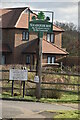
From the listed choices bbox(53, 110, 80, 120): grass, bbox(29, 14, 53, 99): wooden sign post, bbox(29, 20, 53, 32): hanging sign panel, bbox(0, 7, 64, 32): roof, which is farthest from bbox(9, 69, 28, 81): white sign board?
bbox(0, 7, 64, 32): roof

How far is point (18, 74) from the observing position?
13.9m

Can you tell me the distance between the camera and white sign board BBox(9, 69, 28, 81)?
1383 centimetres

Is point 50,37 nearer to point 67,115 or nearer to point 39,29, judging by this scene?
point 39,29

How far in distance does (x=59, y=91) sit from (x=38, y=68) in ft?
4.52

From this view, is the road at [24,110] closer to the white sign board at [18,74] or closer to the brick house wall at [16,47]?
the white sign board at [18,74]

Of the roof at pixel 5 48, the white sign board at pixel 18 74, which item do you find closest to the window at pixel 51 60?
the roof at pixel 5 48

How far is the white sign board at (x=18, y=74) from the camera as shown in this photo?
13.8 m

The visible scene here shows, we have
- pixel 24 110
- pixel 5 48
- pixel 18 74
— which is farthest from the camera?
pixel 5 48

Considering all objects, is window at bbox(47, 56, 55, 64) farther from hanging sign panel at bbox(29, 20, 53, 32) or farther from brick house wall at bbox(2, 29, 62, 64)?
hanging sign panel at bbox(29, 20, 53, 32)

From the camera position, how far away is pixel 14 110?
10.3 m

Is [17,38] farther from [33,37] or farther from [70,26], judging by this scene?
[70,26]

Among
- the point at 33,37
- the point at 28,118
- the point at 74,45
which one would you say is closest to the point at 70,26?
the point at 74,45

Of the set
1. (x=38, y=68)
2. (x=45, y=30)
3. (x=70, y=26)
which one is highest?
(x=70, y=26)

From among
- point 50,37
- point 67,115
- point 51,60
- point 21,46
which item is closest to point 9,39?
point 21,46
